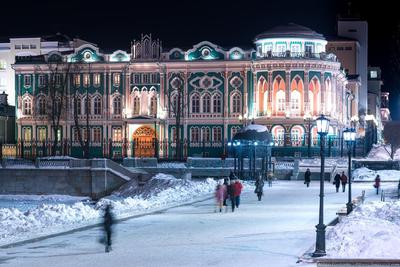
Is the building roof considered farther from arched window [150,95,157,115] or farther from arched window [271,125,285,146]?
arched window [150,95,157,115]

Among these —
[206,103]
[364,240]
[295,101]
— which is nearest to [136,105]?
[206,103]

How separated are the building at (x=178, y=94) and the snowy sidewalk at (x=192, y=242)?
48.7 m

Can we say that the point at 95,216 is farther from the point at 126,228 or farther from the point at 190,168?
the point at 190,168

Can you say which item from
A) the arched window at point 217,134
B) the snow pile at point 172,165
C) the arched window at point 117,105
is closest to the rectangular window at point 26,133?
the arched window at point 117,105

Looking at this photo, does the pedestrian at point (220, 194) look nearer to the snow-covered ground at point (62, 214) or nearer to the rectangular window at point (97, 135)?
the snow-covered ground at point (62, 214)

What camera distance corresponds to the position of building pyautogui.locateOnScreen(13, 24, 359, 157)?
84.4 meters

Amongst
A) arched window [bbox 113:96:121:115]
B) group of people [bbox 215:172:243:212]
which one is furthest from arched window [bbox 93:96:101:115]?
group of people [bbox 215:172:243:212]

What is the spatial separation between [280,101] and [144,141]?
43.6 feet

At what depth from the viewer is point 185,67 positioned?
8706cm

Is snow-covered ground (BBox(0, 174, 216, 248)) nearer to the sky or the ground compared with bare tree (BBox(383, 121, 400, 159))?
nearer to the ground

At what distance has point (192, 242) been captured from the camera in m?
23.7

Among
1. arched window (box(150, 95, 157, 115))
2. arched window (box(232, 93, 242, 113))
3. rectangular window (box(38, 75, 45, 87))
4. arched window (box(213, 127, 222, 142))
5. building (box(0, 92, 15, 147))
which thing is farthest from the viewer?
building (box(0, 92, 15, 147))

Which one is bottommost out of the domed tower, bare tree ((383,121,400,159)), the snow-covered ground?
the snow-covered ground

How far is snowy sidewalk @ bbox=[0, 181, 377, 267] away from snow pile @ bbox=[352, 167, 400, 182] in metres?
27.6
